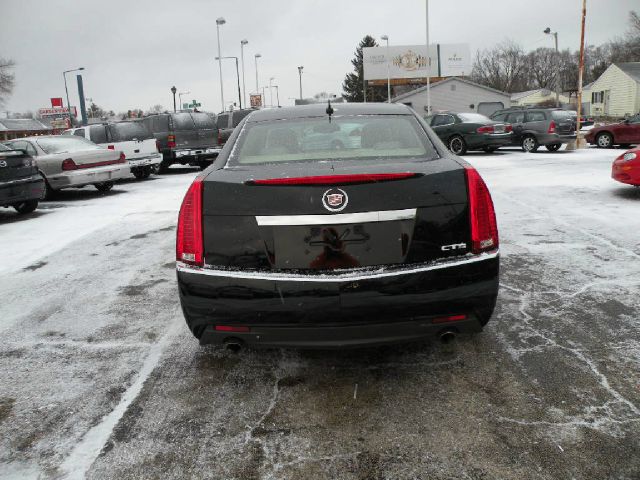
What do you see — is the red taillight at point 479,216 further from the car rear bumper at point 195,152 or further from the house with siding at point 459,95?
the house with siding at point 459,95

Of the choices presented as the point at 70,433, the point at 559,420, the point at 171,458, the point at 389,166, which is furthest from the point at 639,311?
the point at 70,433

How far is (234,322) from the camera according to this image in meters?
2.93

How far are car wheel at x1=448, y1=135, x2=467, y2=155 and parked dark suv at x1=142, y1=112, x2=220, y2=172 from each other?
852cm

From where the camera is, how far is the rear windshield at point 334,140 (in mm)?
3400

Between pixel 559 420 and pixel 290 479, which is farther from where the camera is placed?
pixel 559 420

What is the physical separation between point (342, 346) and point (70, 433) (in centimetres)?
147

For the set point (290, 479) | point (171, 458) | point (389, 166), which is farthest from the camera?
point (389, 166)

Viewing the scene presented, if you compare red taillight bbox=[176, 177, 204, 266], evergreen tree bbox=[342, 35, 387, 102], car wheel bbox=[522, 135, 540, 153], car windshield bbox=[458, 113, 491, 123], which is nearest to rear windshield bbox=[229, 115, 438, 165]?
red taillight bbox=[176, 177, 204, 266]

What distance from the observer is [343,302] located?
2.80 metres

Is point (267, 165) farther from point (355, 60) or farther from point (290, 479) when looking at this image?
point (355, 60)

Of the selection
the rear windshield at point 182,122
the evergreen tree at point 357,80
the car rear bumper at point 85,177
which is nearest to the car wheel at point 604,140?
the rear windshield at point 182,122

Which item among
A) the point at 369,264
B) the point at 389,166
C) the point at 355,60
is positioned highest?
the point at 355,60

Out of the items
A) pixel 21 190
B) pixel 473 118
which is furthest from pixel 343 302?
pixel 473 118

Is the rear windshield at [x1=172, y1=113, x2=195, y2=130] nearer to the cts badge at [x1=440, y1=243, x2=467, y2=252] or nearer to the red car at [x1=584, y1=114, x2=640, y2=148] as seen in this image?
the red car at [x1=584, y1=114, x2=640, y2=148]
